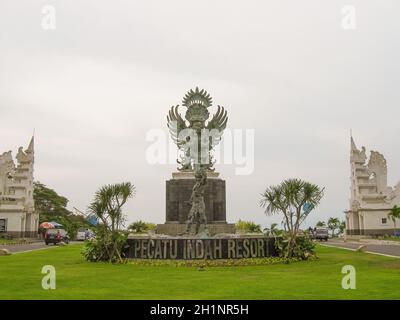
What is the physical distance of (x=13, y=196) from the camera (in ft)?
175

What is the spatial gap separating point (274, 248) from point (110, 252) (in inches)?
304

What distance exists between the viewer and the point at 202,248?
62.2 ft

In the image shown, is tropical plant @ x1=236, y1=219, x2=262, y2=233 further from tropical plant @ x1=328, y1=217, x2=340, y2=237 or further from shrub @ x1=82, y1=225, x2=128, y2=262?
tropical plant @ x1=328, y1=217, x2=340, y2=237

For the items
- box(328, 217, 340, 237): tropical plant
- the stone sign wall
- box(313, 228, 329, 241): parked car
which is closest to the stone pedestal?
the stone sign wall

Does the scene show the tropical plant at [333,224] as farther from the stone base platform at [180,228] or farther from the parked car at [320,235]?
→ the stone base platform at [180,228]

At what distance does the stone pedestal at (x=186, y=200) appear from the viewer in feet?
91.0

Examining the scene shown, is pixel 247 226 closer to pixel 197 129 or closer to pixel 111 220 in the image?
pixel 197 129

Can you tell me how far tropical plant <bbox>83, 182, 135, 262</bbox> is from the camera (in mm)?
20094

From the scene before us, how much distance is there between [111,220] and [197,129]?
35.8 feet

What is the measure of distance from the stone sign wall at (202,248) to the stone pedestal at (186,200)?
7787 millimetres

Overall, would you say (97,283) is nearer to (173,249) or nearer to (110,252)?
(173,249)

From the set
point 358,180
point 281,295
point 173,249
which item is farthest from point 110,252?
point 358,180

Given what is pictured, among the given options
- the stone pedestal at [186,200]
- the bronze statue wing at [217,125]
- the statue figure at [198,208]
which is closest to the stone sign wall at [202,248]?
the statue figure at [198,208]

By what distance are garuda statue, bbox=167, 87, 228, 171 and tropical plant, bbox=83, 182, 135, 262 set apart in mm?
9530
